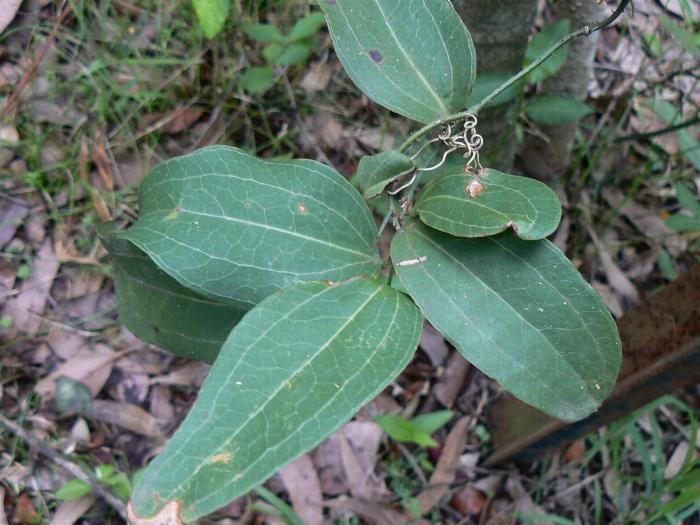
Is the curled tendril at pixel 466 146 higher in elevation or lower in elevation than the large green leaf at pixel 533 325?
higher

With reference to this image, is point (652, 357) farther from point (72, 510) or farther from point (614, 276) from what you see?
point (72, 510)

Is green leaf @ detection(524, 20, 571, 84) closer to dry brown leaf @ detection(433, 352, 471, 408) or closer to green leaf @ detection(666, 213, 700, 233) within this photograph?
green leaf @ detection(666, 213, 700, 233)

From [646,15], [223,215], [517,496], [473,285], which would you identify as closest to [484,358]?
[473,285]

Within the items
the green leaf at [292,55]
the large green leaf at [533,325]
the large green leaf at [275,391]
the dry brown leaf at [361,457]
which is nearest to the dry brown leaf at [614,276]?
the dry brown leaf at [361,457]

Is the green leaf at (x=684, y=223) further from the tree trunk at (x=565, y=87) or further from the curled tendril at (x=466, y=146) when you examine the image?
the curled tendril at (x=466, y=146)

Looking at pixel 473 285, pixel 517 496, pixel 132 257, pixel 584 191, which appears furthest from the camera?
pixel 584 191

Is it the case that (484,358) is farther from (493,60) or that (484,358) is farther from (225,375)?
(493,60)

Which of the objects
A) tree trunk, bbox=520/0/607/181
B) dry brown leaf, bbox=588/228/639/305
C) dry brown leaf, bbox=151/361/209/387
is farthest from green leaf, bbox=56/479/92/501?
dry brown leaf, bbox=588/228/639/305

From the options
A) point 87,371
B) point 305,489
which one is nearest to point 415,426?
point 305,489
